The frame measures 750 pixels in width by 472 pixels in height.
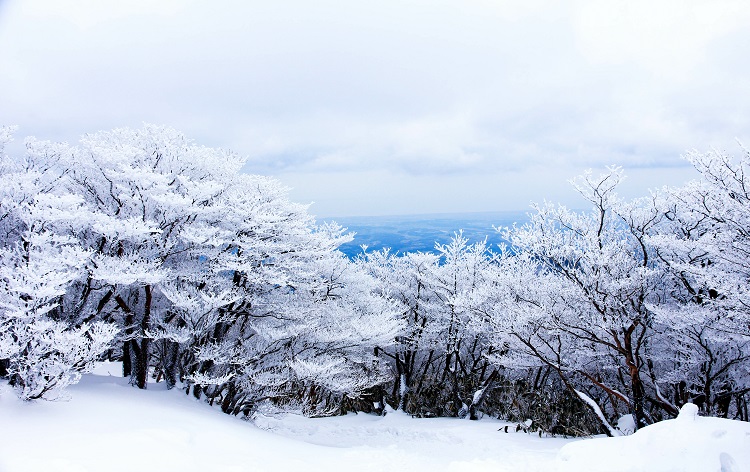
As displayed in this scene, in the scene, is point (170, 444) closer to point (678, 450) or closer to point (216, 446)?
point (216, 446)

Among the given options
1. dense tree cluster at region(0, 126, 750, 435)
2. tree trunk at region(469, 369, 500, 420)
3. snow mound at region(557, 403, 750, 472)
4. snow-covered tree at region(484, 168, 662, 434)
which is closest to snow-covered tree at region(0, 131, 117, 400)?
dense tree cluster at region(0, 126, 750, 435)

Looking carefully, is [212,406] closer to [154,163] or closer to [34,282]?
[34,282]

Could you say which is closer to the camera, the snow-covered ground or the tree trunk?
the snow-covered ground

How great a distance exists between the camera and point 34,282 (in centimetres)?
664

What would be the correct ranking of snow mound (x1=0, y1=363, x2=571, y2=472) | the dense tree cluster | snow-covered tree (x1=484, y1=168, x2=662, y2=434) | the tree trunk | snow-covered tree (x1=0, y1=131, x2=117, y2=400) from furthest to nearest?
1. the tree trunk
2. snow-covered tree (x1=484, y1=168, x2=662, y2=434)
3. the dense tree cluster
4. snow-covered tree (x1=0, y1=131, x2=117, y2=400)
5. snow mound (x1=0, y1=363, x2=571, y2=472)

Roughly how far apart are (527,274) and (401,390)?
8190 millimetres

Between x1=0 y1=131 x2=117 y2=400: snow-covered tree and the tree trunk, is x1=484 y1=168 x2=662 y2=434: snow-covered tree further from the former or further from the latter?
x1=0 y1=131 x2=117 y2=400: snow-covered tree

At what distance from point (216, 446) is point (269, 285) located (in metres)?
5.10

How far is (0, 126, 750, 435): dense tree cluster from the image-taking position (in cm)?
757

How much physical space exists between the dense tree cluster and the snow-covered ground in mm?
631

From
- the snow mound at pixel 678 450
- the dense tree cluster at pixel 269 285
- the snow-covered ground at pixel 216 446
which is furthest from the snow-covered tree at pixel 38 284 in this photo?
the snow mound at pixel 678 450

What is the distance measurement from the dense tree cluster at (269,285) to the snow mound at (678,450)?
3335mm

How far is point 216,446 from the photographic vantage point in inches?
265

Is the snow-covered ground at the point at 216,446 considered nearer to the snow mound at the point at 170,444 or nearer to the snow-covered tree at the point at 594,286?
the snow mound at the point at 170,444
